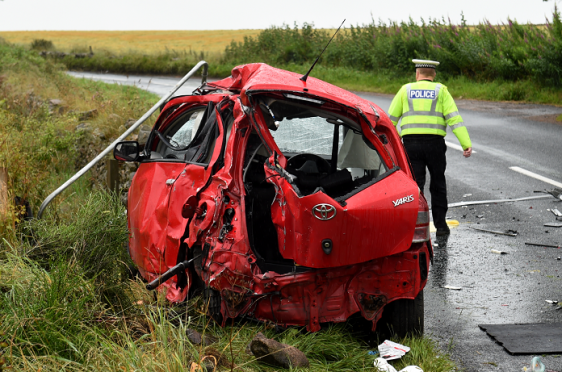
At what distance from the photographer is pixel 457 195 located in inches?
372

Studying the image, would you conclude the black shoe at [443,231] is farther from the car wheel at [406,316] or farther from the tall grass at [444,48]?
the tall grass at [444,48]

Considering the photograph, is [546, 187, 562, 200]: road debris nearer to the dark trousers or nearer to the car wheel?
the dark trousers

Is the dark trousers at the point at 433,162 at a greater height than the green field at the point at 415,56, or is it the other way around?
the green field at the point at 415,56

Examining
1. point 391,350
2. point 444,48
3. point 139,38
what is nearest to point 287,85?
point 391,350

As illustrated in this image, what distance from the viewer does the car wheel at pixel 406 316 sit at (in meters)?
4.54

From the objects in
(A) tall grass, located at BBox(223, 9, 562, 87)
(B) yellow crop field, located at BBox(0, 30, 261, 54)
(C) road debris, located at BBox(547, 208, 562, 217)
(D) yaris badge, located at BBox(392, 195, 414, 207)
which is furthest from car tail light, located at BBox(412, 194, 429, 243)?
(B) yellow crop field, located at BBox(0, 30, 261, 54)

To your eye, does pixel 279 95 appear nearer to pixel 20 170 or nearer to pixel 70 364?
pixel 70 364

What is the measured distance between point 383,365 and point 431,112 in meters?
4.06

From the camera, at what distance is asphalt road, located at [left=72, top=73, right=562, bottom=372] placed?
487 centimetres

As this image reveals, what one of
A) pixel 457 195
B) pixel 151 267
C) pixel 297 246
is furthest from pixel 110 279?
pixel 457 195

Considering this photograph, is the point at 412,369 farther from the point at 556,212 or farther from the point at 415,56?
the point at 415,56

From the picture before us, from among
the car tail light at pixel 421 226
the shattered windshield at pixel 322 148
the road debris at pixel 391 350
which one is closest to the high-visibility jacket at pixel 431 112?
the shattered windshield at pixel 322 148

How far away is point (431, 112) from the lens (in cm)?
751

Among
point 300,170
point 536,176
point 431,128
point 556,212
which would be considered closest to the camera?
point 300,170
